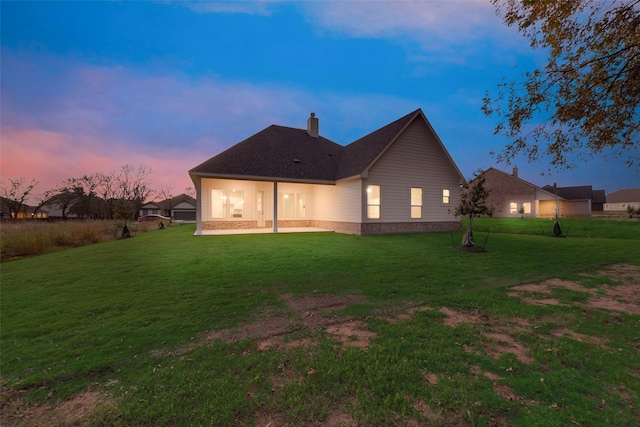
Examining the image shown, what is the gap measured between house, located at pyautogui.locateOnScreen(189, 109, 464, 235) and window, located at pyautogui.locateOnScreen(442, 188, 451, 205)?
0.07 m

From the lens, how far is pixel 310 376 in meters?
2.44

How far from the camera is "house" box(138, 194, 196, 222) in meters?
56.8

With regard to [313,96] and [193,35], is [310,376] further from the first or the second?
[313,96]

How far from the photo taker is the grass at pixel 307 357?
2.03 m

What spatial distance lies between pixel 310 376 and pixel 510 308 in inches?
151

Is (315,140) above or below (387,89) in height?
below

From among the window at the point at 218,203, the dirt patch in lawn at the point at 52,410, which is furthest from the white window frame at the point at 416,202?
the dirt patch in lawn at the point at 52,410

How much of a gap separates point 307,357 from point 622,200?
341ft

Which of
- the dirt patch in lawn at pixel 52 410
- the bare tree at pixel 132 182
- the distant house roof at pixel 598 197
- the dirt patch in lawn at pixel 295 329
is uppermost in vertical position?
the bare tree at pixel 132 182

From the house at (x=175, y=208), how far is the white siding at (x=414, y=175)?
49.8 m

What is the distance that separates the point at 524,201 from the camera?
36.2 metres

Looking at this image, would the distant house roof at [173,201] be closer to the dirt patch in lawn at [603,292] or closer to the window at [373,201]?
the window at [373,201]

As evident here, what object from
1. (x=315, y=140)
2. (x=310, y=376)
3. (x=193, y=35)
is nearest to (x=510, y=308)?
(x=310, y=376)

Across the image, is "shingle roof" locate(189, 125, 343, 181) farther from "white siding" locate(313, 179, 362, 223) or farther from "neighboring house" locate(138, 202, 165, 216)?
"neighboring house" locate(138, 202, 165, 216)
